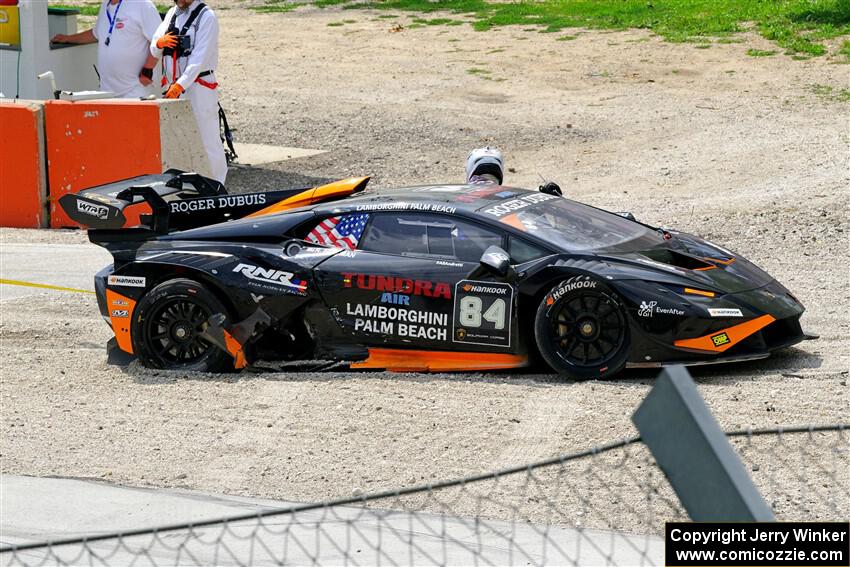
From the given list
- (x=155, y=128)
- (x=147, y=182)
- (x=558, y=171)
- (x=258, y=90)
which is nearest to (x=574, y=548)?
(x=147, y=182)

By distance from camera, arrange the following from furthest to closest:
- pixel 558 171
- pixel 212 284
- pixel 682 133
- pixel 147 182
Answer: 1. pixel 682 133
2. pixel 558 171
3. pixel 147 182
4. pixel 212 284

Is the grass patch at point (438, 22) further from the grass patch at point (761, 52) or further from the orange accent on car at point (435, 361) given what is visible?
the orange accent on car at point (435, 361)

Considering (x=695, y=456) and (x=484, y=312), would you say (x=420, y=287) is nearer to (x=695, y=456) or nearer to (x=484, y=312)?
(x=484, y=312)

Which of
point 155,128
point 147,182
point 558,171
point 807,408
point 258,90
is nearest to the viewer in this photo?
point 807,408

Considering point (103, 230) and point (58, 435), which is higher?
point (103, 230)

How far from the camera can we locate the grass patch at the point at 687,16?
70.3 ft

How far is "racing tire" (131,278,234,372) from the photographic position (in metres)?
8.61

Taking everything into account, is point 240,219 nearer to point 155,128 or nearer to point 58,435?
point 58,435

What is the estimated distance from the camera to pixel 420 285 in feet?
26.9

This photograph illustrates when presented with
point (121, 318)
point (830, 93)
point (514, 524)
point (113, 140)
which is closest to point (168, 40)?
point (113, 140)

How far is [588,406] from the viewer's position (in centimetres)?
744

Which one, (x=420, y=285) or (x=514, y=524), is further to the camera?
(x=420, y=285)

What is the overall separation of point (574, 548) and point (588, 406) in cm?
184

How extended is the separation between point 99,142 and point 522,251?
22.1 ft
